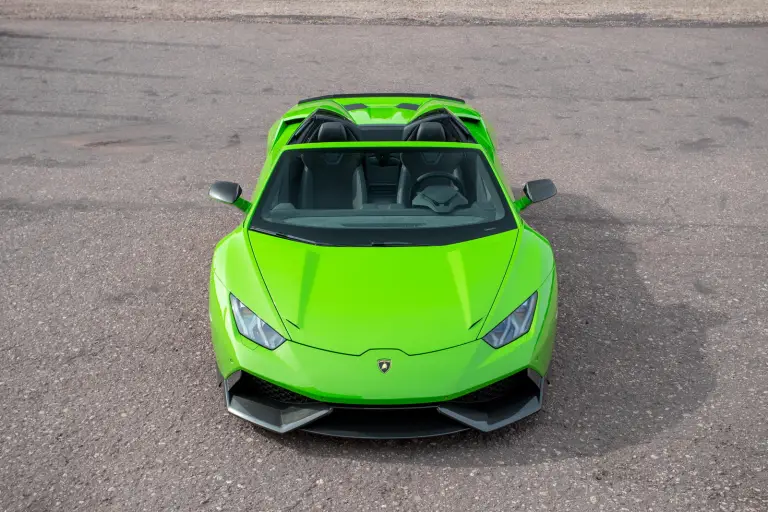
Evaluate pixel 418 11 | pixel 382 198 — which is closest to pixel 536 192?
pixel 382 198

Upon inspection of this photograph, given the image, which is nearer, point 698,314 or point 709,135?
point 698,314

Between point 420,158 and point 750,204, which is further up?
point 420,158

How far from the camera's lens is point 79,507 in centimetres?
446

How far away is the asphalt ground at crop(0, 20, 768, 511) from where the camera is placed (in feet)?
15.3

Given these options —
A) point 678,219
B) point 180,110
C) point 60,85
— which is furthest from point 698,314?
point 60,85

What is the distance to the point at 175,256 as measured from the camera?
7363mm

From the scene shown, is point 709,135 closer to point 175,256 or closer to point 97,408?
point 175,256

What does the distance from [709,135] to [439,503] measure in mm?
7342

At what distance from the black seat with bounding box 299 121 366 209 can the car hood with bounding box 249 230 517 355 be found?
2.26 ft

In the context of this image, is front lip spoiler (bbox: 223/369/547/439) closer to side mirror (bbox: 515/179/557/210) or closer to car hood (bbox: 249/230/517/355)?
car hood (bbox: 249/230/517/355)

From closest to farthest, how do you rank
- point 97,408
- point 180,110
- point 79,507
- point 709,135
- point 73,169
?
1. point 79,507
2. point 97,408
3. point 73,169
4. point 709,135
5. point 180,110

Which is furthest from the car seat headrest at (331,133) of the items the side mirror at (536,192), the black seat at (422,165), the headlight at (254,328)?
the headlight at (254,328)

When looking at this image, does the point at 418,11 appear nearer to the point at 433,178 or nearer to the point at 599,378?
the point at 433,178

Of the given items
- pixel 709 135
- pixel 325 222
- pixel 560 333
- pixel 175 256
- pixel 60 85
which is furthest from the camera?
pixel 60 85
